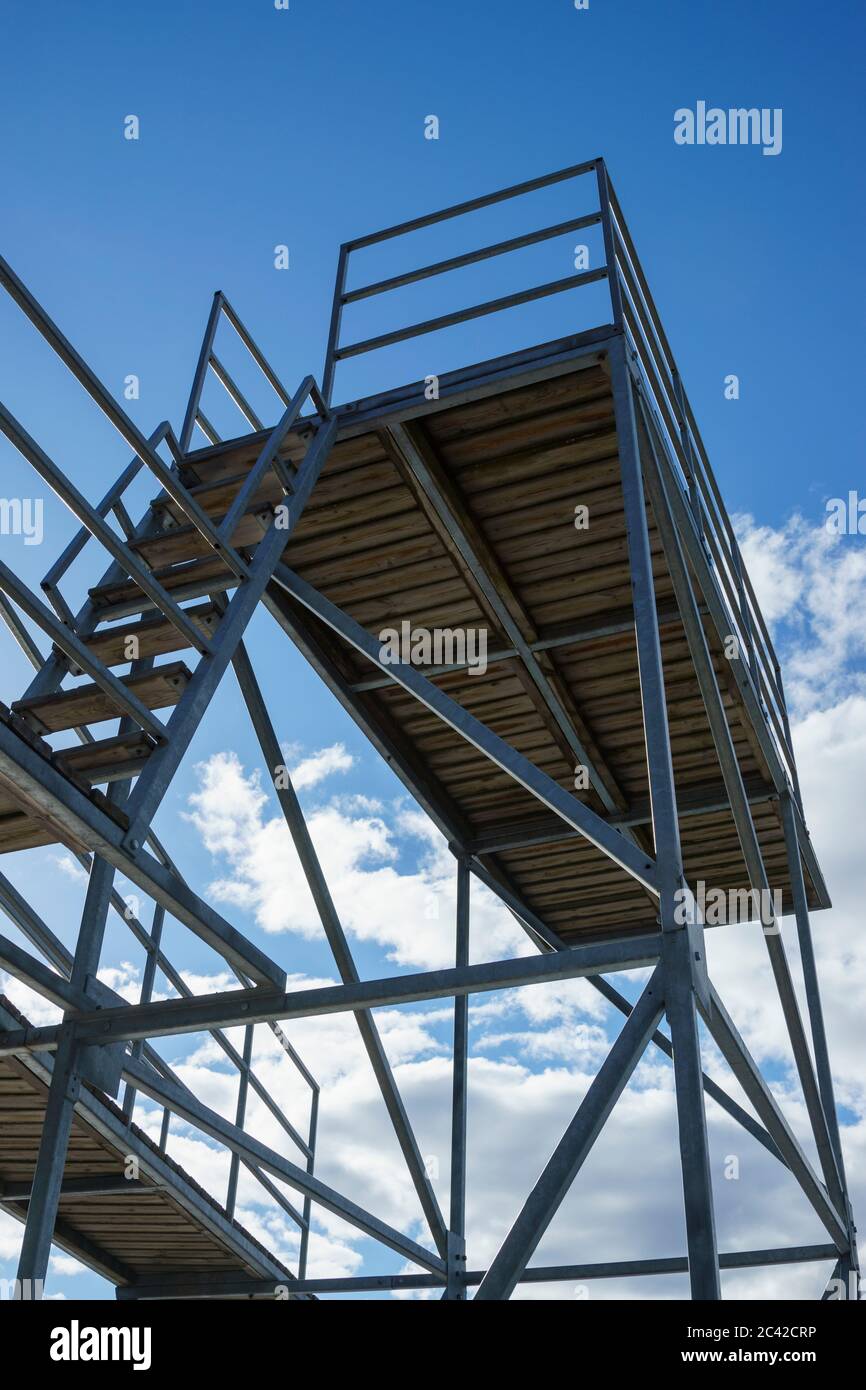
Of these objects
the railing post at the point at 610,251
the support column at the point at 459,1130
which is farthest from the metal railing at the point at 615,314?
the support column at the point at 459,1130

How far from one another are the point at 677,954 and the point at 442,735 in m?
5.83

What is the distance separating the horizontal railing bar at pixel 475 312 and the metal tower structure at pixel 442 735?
3 centimetres

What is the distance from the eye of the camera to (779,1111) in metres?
7.07

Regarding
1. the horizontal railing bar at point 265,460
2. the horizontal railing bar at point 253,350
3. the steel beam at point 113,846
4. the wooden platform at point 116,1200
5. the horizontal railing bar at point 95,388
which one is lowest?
the wooden platform at point 116,1200

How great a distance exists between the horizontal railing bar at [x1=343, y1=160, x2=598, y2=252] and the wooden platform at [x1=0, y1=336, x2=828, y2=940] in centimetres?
162

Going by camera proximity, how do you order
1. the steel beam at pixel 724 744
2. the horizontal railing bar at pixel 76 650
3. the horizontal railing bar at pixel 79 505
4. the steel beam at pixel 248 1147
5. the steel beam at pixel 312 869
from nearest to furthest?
the horizontal railing bar at pixel 76 650 → the horizontal railing bar at pixel 79 505 → the steel beam at pixel 248 1147 → the steel beam at pixel 724 744 → the steel beam at pixel 312 869

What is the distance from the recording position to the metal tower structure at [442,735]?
18.2ft

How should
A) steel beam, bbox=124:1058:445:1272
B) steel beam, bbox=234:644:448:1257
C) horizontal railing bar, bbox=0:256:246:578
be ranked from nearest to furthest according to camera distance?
horizontal railing bar, bbox=0:256:246:578
steel beam, bbox=124:1058:445:1272
steel beam, bbox=234:644:448:1257

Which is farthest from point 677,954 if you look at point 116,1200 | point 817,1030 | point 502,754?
point 116,1200

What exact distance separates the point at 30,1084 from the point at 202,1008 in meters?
3.21

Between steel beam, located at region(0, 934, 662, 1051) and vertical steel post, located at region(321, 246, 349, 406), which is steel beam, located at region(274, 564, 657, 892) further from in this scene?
vertical steel post, located at region(321, 246, 349, 406)

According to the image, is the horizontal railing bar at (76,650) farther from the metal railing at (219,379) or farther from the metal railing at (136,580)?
the metal railing at (219,379)

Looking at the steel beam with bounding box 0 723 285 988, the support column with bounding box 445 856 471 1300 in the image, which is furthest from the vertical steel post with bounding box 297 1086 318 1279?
the steel beam with bounding box 0 723 285 988

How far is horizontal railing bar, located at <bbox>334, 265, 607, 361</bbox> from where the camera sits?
7.75 metres
